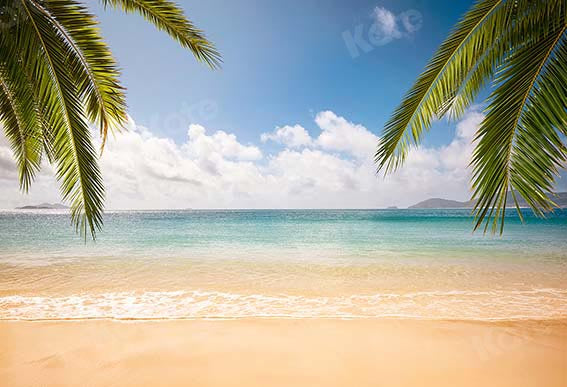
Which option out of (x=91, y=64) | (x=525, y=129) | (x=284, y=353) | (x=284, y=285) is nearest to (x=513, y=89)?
(x=525, y=129)

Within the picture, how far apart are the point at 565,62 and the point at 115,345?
233 inches

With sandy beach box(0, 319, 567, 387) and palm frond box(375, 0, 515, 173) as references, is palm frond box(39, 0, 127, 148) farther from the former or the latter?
palm frond box(375, 0, 515, 173)

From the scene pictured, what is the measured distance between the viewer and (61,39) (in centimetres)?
365

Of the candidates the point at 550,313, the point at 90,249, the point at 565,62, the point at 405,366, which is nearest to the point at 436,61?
the point at 565,62

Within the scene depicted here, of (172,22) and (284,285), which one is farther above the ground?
(172,22)

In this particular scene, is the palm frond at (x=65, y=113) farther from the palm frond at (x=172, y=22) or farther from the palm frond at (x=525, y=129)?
the palm frond at (x=525, y=129)

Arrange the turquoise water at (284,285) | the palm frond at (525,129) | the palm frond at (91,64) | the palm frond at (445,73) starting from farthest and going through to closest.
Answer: the turquoise water at (284,285) → the palm frond at (91,64) → the palm frond at (445,73) → the palm frond at (525,129)

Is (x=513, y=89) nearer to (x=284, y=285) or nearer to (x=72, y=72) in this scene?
(x=72, y=72)

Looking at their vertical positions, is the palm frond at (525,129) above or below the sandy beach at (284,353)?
above

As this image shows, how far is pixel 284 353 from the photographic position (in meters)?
3.59

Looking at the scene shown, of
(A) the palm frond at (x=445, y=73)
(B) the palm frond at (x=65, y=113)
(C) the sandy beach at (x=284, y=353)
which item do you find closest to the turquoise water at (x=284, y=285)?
(C) the sandy beach at (x=284, y=353)

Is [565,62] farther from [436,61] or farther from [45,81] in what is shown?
[45,81]

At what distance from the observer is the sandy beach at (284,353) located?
3.08 metres

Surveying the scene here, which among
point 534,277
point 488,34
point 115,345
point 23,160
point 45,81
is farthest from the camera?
point 534,277
